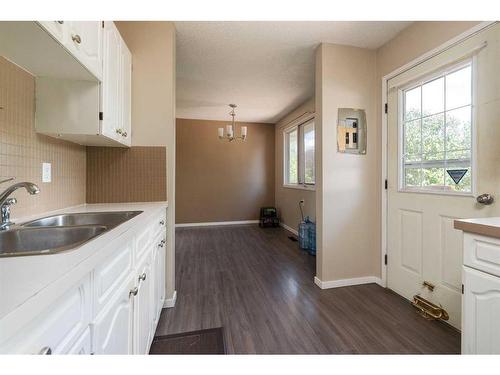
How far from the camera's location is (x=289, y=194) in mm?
4863

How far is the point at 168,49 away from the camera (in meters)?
1.95

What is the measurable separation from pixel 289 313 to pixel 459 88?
216cm

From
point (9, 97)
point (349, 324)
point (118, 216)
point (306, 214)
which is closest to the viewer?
point (9, 97)

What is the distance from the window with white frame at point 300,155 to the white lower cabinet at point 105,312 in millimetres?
3293

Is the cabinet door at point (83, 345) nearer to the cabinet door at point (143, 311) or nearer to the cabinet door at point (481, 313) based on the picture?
the cabinet door at point (143, 311)

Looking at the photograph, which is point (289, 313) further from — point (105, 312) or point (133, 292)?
point (105, 312)

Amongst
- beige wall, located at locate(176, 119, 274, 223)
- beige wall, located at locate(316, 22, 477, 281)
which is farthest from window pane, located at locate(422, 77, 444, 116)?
beige wall, located at locate(176, 119, 274, 223)

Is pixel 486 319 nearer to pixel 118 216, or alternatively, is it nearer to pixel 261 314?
pixel 261 314

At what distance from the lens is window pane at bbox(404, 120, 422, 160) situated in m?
1.96

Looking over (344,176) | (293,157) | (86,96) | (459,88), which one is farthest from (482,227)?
(293,157)

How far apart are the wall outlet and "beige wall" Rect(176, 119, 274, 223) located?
148 inches

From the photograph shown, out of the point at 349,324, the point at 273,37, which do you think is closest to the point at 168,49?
the point at 273,37

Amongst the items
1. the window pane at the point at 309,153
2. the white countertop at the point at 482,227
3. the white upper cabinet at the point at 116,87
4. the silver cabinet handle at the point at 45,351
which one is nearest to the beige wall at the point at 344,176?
the white countertop at the point at 482,227
